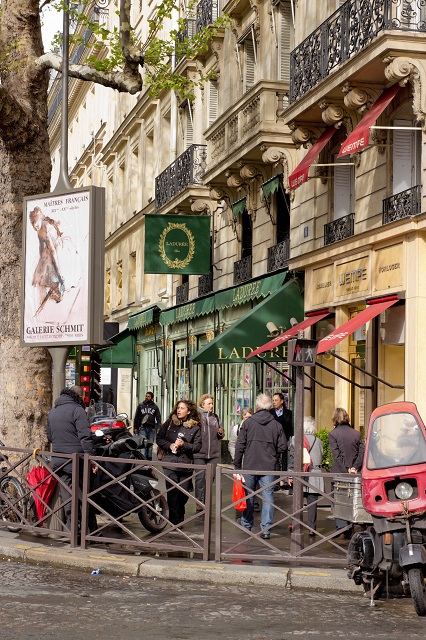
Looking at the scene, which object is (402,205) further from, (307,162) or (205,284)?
(205,284)

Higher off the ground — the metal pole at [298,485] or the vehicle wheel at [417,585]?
the metal pole at [298,485]

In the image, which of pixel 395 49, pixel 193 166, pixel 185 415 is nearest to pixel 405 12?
pixel 395 49

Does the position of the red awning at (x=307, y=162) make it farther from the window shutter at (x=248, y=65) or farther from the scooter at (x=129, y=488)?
the scooter at (x=129, y=488)

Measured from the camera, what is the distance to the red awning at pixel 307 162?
62.1 ft

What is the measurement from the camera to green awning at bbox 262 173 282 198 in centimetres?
2309

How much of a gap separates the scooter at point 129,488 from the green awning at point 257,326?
25.1ft

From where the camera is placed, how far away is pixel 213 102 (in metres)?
29.2

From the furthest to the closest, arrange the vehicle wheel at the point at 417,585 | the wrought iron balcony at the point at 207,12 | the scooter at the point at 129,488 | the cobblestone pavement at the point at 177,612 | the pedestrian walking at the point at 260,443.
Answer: the wrought iron balcony at the point at 207,12
the pedestrian walking at the point at 260,443
the scooter at the point at 129,488
the vehicle wheel at the point at 417,585
the cobblestone pavement at the point at 177,612

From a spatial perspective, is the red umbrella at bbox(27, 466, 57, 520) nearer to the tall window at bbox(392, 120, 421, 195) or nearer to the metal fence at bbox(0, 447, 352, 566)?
the metal fence at bbox(0, 447, 352, 566)

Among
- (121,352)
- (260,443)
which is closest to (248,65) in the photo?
(260,443)

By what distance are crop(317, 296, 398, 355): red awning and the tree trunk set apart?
4572 millimetres

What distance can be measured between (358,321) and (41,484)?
6238 millimetres

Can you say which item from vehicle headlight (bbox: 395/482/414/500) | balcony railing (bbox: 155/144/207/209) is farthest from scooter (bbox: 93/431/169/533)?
balcony railing (bbox: 155/144/207/209)

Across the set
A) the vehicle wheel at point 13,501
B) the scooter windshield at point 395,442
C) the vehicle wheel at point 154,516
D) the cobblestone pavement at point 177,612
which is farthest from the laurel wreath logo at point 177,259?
the scooter windshield at point 395,442
